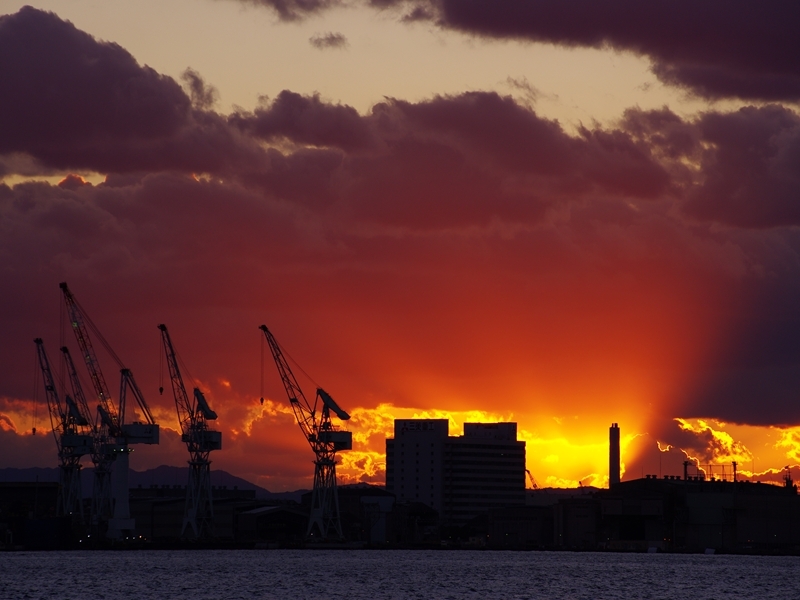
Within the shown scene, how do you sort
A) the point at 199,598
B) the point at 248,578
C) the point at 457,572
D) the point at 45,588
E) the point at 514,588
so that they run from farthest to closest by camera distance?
the point at 457,572 < the point at 248,578 < the point at 514,588 < the point at 45,588 < the point at 199,598

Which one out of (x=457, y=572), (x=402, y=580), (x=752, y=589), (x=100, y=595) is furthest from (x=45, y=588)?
(x=752, y=589)

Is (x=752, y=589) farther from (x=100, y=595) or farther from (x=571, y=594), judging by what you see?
(x=100, y=595)

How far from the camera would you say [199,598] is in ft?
A: 429

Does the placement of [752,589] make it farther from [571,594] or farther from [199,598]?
[199,598]

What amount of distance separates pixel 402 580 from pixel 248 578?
702 inches

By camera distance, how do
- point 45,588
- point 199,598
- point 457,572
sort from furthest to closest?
point 457,572, point 45,588, point 199,598

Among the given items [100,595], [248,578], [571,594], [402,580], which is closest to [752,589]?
[571,594]

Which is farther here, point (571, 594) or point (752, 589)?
point (752, 589)

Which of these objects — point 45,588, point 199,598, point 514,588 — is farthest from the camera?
point 514,588

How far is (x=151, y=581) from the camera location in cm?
15625

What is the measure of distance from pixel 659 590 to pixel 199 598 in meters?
50.8

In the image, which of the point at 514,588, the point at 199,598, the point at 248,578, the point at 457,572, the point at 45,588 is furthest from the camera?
the point at 457,572

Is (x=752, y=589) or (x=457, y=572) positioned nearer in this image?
(x=752, y=589)

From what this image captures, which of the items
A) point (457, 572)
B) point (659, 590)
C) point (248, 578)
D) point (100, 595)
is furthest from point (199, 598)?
point (457, 572)
